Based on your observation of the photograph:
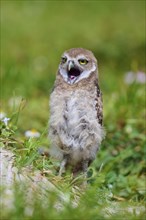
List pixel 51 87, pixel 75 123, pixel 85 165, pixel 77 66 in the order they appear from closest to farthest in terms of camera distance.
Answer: pixel 75 123 → pixel 77 66 → pixel 85 165 → pixel 51 87

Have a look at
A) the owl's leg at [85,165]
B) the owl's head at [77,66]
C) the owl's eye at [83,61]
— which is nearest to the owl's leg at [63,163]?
the owl's leg at [85,165]

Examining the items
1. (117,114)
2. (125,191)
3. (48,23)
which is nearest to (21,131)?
(117,114)

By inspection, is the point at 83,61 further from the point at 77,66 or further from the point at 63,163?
the point at 63,163

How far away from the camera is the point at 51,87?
29.8 feet

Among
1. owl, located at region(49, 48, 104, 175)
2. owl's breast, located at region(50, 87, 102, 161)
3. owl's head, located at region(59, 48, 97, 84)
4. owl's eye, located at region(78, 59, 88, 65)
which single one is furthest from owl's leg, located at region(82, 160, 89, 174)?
owl's eye, located at region(78, 59, 88, 65)

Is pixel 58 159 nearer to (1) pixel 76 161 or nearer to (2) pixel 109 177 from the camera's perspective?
(1) pixel 76 161

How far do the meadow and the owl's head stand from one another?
45 cm

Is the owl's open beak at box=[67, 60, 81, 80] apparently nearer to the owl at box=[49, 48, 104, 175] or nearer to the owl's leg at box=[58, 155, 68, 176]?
the owl at box=[49, 48, 104, 175]

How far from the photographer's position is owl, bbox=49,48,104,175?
548 centimetres

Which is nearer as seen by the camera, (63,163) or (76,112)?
(76,112)

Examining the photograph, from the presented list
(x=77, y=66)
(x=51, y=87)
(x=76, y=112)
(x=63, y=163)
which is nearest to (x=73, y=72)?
(x=77, y=66)

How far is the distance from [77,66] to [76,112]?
1.23 ft

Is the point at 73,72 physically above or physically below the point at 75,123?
above

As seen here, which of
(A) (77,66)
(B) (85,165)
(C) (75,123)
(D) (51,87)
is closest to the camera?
(C) (75,123)
